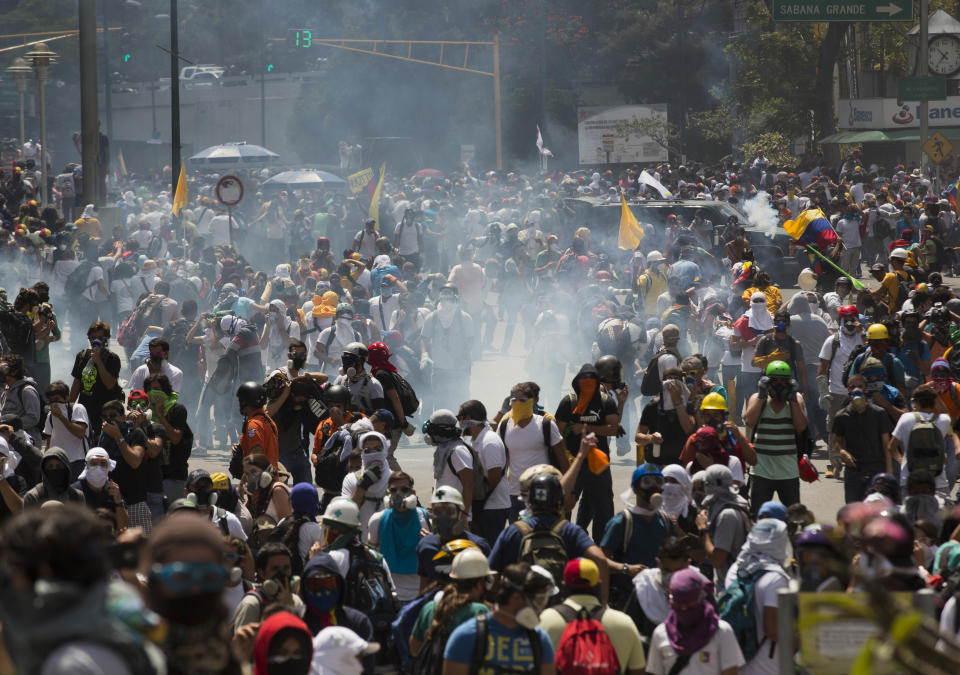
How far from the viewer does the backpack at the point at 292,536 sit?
23.5 ft

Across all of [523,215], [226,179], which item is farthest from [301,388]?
[523,215]

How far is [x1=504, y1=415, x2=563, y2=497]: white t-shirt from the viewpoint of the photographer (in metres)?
8.53

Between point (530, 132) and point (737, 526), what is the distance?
48.7 meters

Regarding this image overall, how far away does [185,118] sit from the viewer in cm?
6794

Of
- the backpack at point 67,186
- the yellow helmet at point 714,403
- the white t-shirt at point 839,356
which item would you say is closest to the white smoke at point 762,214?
the white t-shirt at point 839,356

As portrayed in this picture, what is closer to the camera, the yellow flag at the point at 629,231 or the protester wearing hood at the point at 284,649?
the protester wearing hood at the point at 284,649

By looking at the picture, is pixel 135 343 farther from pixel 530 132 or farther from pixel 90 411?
pixel 530 132

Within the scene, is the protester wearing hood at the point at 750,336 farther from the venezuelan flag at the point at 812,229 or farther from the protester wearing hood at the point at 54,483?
the protester wearing hood at the point at 54,483

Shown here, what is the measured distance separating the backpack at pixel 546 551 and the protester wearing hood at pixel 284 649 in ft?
4.84

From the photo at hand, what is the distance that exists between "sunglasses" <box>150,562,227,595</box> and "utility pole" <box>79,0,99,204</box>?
19212 mm

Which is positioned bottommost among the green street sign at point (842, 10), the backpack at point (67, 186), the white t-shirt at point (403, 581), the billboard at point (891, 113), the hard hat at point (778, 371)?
the white t-shirt at point (403, 581)

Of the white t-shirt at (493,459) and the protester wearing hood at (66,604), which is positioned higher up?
the protester wearing hood at (66,604)

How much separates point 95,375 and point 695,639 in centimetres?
647

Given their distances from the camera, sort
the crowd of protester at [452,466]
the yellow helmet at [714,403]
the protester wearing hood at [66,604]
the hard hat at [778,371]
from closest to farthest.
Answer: the protester wearing hood at [66,604]
the crowd of protester at [452,466]
the yellow helmet at [714,403]
the hard hat at [778,371]
